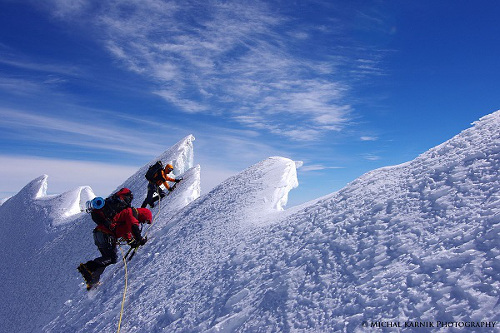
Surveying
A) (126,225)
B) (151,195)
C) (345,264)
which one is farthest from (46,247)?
(345,264)

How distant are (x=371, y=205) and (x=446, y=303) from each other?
7.93 ft

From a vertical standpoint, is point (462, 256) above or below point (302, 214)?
below

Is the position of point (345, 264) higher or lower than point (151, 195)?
lower

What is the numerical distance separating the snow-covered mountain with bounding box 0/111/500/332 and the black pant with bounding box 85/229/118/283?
58 centimetres

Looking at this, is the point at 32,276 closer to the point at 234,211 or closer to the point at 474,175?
the point at 234,211

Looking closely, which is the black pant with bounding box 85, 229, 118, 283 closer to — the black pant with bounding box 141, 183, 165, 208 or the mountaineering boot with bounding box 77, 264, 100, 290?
the mountaineering boot with bounding box 77, 264, 100, 290

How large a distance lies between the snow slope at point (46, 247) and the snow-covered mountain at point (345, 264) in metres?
5.02

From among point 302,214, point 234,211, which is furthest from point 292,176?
point 302,214

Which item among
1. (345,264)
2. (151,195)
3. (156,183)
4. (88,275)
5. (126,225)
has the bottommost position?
(88,275)

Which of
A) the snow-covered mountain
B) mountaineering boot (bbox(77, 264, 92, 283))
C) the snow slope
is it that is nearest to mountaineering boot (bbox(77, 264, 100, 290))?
mountaineering boot (bbox(77, 264, 92, 283))

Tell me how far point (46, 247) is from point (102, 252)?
15.0 m

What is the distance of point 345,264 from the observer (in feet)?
15.3

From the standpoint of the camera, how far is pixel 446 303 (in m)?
3.33

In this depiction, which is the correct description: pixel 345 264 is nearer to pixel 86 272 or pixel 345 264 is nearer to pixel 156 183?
pixel 86 272
